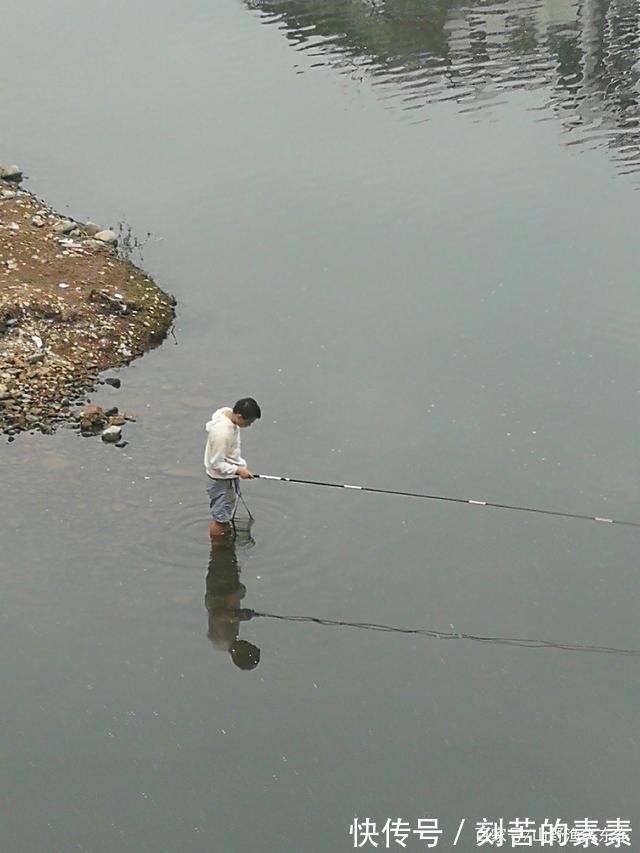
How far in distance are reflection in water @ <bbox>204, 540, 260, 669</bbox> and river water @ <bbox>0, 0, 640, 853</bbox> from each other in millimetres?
44

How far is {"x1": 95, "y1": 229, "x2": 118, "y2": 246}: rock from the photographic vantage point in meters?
19.0

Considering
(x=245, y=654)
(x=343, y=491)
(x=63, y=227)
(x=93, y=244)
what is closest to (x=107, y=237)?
(x=93, y=244)

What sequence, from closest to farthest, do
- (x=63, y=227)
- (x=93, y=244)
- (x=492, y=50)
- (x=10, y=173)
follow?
(x=93, y=244)
(x=63, y=227)
(x=10, y=173)
(x=492, y=50)

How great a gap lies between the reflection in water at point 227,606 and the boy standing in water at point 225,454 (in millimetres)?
442

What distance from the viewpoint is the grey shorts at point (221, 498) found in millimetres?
12305

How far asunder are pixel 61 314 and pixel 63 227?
3.21 meters

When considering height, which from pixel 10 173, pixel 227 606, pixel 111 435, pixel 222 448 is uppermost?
pixel 10 173

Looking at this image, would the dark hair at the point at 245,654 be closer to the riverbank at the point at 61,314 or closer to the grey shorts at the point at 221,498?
the grey shorts at the point at 221,498

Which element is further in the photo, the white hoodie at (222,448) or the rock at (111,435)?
the rock at (111,435)

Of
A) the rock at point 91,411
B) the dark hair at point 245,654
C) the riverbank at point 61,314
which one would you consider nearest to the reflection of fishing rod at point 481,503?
the dark hair at point 245,654

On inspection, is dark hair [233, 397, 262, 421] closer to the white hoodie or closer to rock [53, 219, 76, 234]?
the white hoodie

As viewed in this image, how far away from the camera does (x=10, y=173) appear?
21.3 meters

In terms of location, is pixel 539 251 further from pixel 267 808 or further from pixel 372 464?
pixel 267 808

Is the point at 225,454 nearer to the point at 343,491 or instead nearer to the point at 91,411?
the point at 343,491
